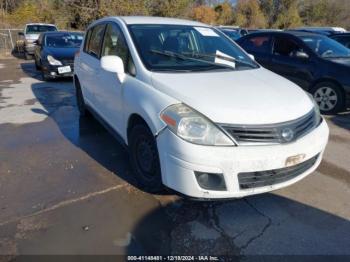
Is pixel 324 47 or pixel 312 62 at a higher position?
pixel 324 47

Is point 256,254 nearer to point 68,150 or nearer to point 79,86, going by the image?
point 68,150

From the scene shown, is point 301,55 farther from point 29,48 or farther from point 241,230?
point 29,48

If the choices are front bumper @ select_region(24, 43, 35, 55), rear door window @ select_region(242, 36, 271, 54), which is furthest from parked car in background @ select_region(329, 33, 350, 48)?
front bumper @ select_region(24, 43, 35, 55)

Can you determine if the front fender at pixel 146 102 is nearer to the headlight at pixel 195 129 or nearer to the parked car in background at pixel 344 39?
the headlight at pixel 195 129

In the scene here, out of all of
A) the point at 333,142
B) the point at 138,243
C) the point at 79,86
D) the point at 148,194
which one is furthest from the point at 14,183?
the point at 333,142

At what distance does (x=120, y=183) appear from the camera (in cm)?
359

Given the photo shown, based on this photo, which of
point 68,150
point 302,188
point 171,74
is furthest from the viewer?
point 68,150

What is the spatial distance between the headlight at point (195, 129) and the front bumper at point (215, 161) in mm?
47

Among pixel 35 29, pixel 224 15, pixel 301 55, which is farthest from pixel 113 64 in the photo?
pixel 224 15

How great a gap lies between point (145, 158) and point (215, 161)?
2.97 ft

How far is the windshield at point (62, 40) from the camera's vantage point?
10453 millimetres

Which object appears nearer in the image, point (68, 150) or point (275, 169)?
point (275, 169)

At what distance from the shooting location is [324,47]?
264 inches

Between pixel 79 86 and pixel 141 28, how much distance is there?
91.4 inches
